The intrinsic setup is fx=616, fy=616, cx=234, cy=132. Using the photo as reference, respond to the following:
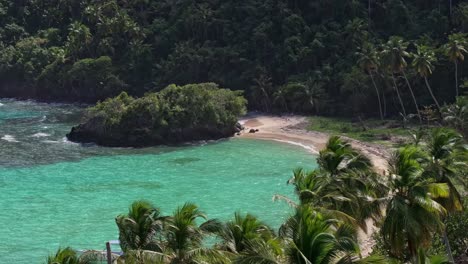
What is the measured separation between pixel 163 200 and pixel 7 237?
15319mm

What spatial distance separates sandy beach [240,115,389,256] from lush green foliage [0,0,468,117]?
509 centimetres

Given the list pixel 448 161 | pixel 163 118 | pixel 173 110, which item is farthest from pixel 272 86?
pixel 448 161

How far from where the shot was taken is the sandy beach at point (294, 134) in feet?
248

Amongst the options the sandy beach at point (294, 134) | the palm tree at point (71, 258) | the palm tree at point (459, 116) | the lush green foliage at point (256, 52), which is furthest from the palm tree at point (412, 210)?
the lush green foliage at point (256, 52)

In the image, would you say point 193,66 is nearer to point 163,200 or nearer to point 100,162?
point 100,162

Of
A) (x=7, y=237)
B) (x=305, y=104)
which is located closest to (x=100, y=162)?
(x=7, y=237)

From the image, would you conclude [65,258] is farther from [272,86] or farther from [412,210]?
[272,86]

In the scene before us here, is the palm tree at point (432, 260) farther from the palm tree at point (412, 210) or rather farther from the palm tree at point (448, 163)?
the palm tree at point (448, 163)

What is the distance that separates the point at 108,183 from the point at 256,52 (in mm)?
54399

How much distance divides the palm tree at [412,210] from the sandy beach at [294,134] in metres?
43.7

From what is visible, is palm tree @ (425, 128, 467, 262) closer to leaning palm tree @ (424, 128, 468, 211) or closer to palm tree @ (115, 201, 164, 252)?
leaning palm tree @ (424, 128, 468, 211)

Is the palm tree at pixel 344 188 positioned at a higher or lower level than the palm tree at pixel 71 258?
higher

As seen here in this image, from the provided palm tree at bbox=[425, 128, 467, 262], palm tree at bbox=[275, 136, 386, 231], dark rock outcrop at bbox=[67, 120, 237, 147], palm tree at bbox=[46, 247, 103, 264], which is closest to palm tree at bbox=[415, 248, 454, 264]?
palm tree at bbox=[275, 136, 386, 231]

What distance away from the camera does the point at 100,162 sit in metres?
77.2
